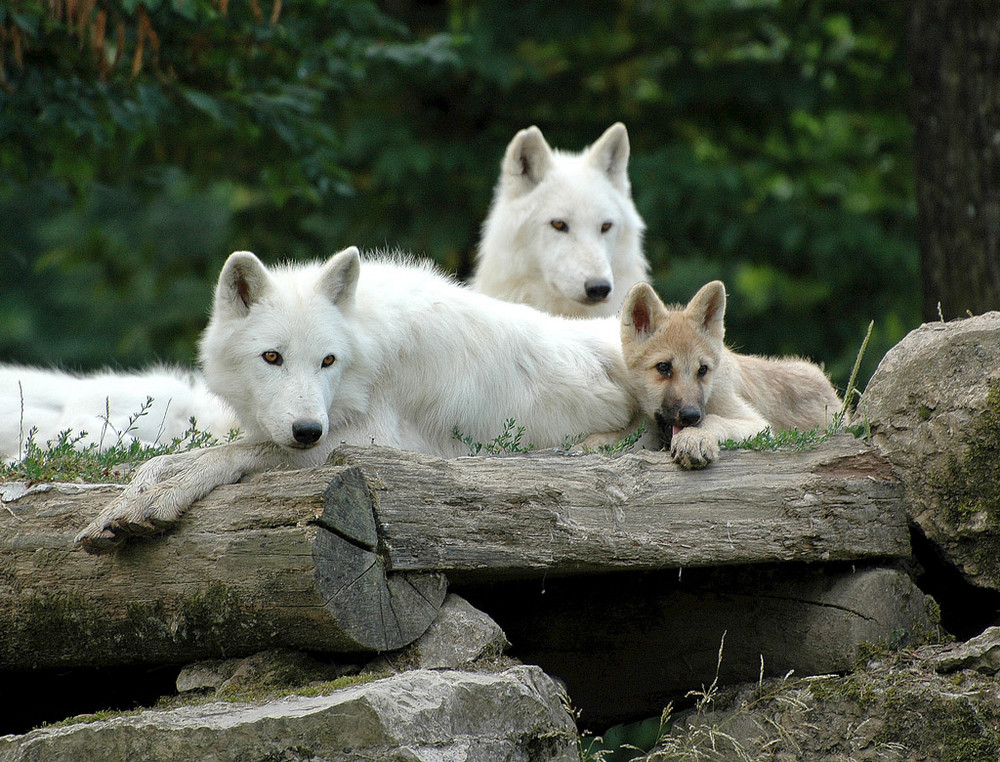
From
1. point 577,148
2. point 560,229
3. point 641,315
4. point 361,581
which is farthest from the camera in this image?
point 577,148

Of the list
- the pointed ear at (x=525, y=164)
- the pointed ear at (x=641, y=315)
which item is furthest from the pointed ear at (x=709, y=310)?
the pointed ear at (x=525, y=164)

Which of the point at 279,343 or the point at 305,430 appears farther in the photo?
the point at 279,343

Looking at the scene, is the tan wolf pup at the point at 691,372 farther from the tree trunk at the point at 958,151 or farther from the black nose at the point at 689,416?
the tree trunk at the point at 958,151

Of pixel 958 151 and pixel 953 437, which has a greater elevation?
pixel 958 151

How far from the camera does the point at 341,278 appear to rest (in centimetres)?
504

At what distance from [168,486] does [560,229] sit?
436 centimetres

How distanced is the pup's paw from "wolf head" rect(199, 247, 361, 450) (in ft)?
5.01

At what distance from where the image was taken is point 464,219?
1302cm

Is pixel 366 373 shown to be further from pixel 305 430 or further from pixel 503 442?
pixel 503 442

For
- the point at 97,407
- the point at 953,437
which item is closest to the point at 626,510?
the point at 953,437

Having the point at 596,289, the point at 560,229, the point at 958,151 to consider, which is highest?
the point at 958,151

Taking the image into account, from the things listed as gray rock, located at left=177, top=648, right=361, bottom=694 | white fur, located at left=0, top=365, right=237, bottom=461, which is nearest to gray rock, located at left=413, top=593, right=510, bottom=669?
gray rock, located at left=177, top=648, right=361, bottom=694

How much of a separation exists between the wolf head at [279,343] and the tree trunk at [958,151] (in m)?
5.15

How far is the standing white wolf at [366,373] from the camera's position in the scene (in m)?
4.60
